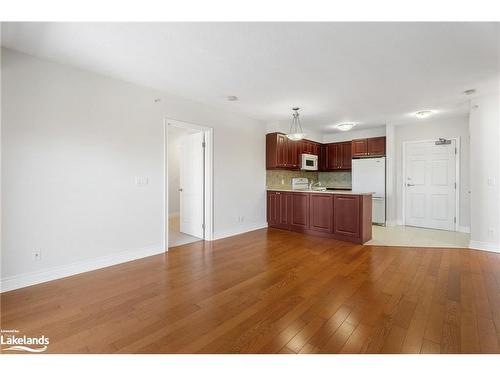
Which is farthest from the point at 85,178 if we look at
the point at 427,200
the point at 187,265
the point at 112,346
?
the point at 427,200

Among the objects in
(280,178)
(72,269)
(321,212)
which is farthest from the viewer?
(280,178)

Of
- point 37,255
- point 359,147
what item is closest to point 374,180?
point 359,147

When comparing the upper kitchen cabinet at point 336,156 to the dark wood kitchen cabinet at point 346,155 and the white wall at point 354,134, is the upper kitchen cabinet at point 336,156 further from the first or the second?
the white wall at point 354,134

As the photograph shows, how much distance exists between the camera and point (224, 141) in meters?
4.80

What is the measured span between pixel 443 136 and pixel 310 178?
3.30 meters

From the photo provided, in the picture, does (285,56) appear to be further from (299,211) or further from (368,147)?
(368,147)

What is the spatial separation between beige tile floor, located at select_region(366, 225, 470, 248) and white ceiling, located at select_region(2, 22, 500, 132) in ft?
8.24

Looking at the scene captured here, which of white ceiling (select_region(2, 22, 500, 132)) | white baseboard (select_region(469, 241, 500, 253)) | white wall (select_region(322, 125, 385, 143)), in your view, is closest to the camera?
white ceiling (select_region(2, 22, 500, 132))

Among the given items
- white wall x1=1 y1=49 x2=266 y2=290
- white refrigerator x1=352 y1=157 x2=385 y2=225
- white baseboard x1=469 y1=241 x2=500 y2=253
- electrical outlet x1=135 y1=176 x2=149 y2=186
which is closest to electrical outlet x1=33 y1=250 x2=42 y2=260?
white wall x1=1 y1=49 x2=266 y2=290

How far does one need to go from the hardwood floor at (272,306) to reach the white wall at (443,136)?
201 cm

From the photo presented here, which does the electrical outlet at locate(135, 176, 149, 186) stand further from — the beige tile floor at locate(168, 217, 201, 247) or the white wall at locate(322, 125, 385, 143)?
the white wall at locate(322, 125, 385, 143)

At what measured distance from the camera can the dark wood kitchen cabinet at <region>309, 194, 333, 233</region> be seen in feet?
15.5

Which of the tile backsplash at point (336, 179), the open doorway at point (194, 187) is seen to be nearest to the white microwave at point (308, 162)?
the tile backsplash at point (336, 179)

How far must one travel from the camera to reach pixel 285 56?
103 inches
